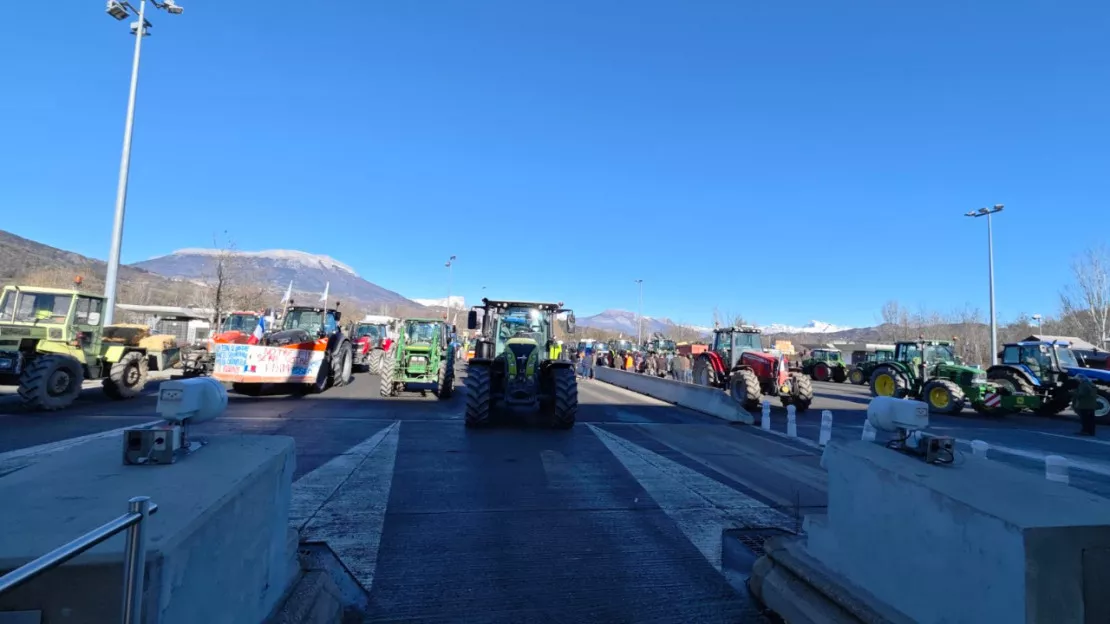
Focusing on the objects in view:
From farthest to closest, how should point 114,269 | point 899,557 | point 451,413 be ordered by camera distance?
point 114,269
point 451,413
point 899,557

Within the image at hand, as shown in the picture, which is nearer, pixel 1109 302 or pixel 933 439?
pixel 933 439

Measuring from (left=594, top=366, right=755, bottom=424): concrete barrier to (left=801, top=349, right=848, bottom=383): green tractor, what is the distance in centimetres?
1824

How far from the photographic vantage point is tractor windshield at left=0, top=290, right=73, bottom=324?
456 inches

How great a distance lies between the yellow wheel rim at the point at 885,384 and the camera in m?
19.1

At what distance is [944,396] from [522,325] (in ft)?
45.1

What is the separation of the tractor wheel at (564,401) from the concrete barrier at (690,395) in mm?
4716

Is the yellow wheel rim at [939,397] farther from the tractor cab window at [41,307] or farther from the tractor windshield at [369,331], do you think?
the tractor windshield at [369,331]

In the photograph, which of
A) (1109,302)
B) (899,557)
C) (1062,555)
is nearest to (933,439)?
(899,557)

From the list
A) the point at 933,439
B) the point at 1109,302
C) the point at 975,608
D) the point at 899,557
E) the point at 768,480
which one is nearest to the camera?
the point at 975,608

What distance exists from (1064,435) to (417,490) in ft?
51.8

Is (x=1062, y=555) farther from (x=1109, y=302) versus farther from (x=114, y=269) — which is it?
(x=1109, y=302)

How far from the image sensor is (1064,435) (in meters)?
13.2

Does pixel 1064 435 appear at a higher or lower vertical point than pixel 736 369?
lower

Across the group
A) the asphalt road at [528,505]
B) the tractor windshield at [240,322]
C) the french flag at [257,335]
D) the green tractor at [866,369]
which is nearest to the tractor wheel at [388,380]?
the french flag at [257,335]
